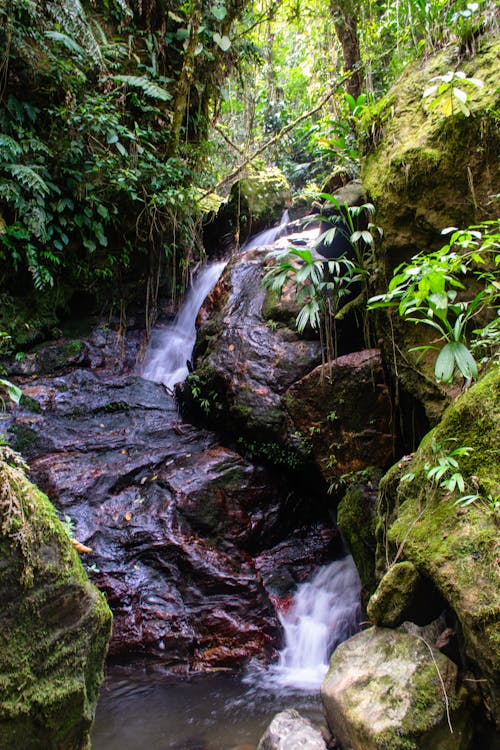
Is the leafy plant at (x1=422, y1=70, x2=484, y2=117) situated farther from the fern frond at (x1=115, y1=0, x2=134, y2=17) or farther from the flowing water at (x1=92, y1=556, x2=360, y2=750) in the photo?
the fern frond at (x1=115, y1=0, x2=134, y2=17)

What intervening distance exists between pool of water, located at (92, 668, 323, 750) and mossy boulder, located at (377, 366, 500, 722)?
4.63 ft

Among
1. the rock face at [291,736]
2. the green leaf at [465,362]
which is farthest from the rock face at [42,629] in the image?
the green leaf at [465,362]

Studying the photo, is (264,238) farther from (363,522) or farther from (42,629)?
(42,629)

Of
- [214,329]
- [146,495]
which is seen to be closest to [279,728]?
[146,495]

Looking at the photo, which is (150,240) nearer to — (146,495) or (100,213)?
(100,213)

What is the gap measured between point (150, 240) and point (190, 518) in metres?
5.03

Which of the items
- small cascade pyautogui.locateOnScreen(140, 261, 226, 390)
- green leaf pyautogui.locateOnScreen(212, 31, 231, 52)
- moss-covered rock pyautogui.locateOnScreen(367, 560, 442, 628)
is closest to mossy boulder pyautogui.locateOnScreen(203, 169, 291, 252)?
small cascade pyautogui.locateOnScreen(140, 261, 226, 390)

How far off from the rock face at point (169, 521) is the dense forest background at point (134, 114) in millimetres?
2172

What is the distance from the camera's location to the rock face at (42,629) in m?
1.80

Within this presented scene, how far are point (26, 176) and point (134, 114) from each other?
281cm

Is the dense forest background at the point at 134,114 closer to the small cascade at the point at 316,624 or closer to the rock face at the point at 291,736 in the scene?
the small cascade at the point at 316,624

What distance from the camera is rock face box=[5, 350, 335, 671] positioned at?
13.2ft

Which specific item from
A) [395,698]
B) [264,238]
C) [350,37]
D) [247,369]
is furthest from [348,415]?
[350,37]

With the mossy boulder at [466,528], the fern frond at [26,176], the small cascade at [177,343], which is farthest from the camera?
the small cascade at [177,343]
